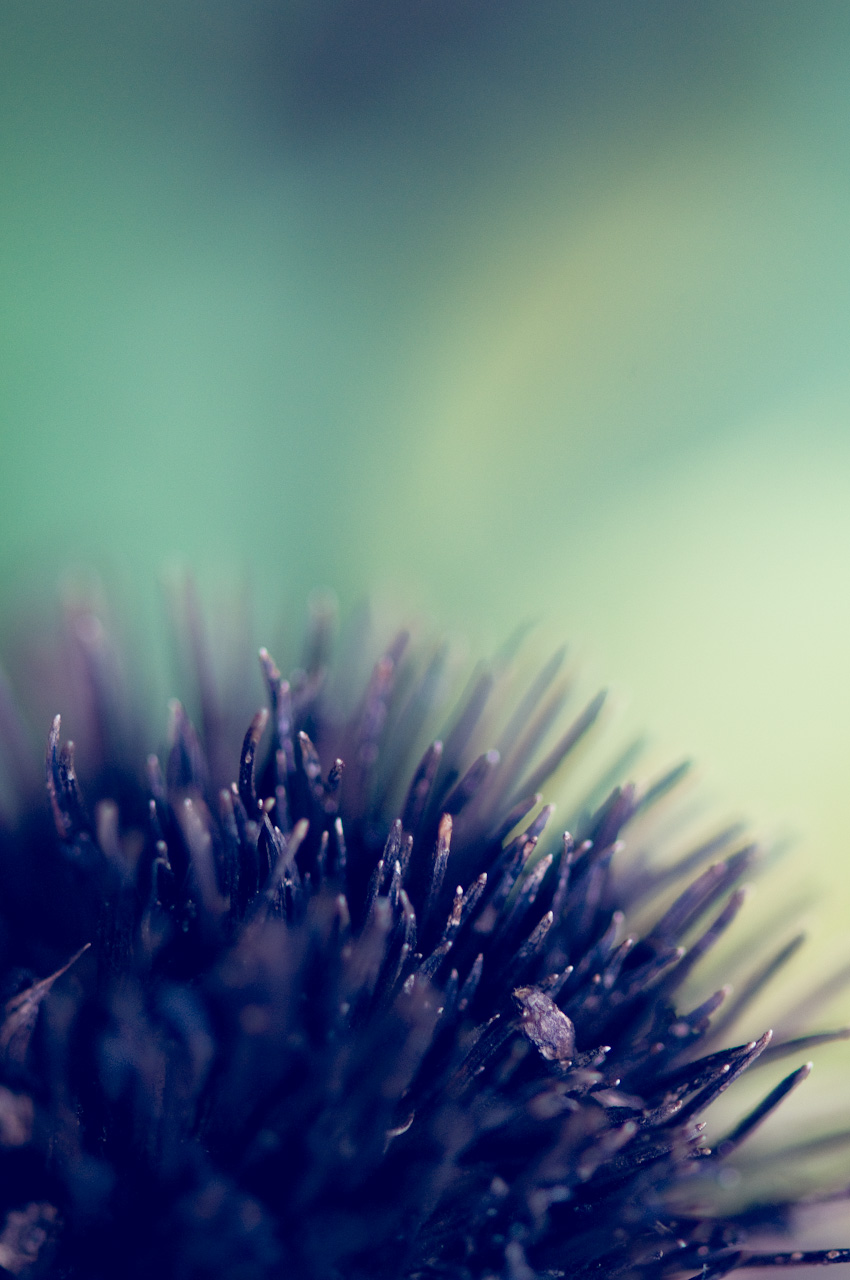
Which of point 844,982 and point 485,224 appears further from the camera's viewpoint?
point 485,224

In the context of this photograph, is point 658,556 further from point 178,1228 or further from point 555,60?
point 178,1228

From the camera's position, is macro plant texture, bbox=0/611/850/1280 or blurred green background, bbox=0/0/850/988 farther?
blurred green background, bbox=0/0/850/988

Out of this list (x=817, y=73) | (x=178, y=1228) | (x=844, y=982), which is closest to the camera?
(x=178, y=1228)

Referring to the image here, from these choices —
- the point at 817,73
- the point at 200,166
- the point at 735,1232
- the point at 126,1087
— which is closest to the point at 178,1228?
the point at 126,1087

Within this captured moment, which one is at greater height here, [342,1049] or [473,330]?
[473,330]

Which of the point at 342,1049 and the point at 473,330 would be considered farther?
the point at 473,330
